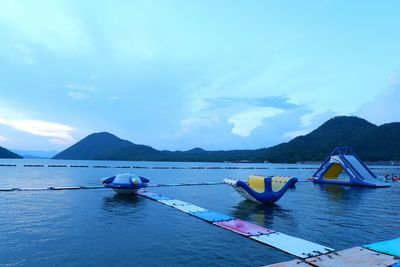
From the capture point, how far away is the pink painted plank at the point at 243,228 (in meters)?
15.0

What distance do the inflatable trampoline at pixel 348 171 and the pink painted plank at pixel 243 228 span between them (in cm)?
3284

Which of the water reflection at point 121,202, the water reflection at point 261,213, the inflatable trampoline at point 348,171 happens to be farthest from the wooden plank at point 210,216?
the inflatable trampoline at point 348,171

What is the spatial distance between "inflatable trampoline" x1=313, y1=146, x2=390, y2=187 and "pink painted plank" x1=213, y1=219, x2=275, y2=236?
Answer: 32.8m

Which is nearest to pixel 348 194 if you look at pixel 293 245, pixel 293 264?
pixel 293 245

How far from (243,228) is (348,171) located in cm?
3420

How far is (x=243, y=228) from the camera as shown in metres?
15.8

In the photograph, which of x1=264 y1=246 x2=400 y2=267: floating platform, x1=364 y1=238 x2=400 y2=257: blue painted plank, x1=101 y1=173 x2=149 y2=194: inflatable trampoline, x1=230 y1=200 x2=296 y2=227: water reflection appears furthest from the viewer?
x1=101 y1=173 x2=149 y2=194: inflatable trampoline

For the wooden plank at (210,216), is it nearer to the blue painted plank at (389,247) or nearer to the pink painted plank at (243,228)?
the pink painted plank at (243,228)

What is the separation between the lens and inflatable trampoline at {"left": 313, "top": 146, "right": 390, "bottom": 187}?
143ft

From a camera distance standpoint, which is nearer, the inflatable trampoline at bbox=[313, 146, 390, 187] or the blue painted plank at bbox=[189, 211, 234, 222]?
the blue painted plank at bbox=[189, 211, 234, 222]

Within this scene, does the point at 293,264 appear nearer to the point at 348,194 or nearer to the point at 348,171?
the point at 348,194

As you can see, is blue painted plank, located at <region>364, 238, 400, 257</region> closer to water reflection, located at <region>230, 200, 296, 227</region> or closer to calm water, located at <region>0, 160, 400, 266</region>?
calm water, located at <region>0, 160, 400, 266</region>

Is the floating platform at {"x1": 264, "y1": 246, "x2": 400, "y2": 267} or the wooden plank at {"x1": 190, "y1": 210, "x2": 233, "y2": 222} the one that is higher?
the wooden plank at {"x1": 190, "y1": 210, "x2": 233, "y2": 222}

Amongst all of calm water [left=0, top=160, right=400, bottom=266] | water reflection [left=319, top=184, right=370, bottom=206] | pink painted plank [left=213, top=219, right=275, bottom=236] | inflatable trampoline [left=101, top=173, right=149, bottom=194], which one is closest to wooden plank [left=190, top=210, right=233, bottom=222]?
calm water [left=0, top=160, right=400, bottom=266]
